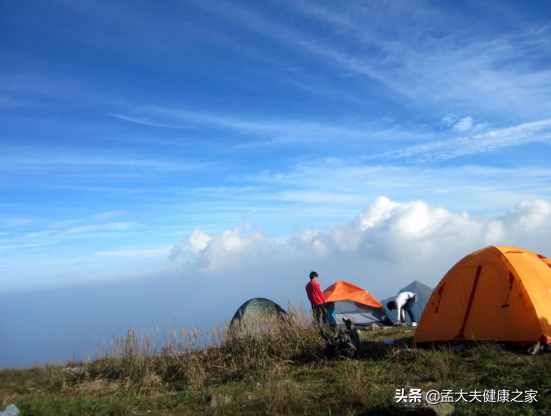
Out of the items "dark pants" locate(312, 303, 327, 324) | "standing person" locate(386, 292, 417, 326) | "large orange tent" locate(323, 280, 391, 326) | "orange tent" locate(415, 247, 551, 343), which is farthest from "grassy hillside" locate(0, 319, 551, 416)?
"large orange tent" locate(323, 280, 391, 326)

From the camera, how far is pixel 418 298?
18.5 meters

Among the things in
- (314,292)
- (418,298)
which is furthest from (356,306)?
(314,292)

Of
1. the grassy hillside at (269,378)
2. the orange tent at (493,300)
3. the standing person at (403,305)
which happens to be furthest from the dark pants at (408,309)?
the orange tent at (493,300)

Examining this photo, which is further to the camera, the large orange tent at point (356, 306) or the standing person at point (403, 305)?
the large orange tent at point (356, 306)

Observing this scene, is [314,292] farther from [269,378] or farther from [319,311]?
[269,378]

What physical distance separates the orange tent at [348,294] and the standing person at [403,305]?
101 centimetres

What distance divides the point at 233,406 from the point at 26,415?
10.9ft

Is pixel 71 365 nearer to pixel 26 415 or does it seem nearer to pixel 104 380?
pixel 104 380

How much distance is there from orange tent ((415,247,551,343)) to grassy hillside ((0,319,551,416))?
49cm

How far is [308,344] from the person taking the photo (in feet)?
36.0

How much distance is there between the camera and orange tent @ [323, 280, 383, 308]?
1755 cm

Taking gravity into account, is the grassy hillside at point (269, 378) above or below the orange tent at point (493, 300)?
below

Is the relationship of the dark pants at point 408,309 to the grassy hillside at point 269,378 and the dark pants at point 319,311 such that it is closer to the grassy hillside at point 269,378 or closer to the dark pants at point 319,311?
the grassy hillside at point 269,378

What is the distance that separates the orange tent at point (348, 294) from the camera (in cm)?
1755
